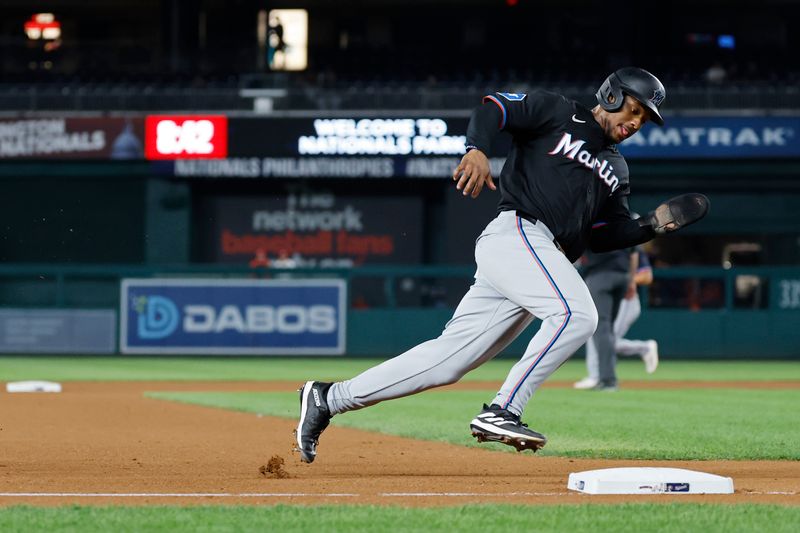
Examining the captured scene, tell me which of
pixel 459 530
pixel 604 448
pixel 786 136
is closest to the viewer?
pixel 459 530

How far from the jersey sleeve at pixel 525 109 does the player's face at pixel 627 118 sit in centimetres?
24

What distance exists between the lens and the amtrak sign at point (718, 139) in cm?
2181

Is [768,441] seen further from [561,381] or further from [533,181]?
[561,381]

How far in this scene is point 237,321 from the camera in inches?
769

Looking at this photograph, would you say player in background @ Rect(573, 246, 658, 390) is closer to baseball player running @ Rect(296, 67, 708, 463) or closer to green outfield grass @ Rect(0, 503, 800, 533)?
baseball player running @ Rect(296, 67, 708, 463)

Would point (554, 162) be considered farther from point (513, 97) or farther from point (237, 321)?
point (237, 321)

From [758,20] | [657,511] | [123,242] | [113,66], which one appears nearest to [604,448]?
[657,511]

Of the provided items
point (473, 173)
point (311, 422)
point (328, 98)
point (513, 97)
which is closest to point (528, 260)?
point (473, 173)

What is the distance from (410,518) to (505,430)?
0.95 m

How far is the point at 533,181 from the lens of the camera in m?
5.59

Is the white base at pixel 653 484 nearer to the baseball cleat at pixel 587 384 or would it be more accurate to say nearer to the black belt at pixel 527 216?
the black belt at pixel 527 216

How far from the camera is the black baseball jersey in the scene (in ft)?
18.2

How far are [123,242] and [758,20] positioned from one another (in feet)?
48.3

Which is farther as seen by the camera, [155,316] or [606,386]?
[155,316]
